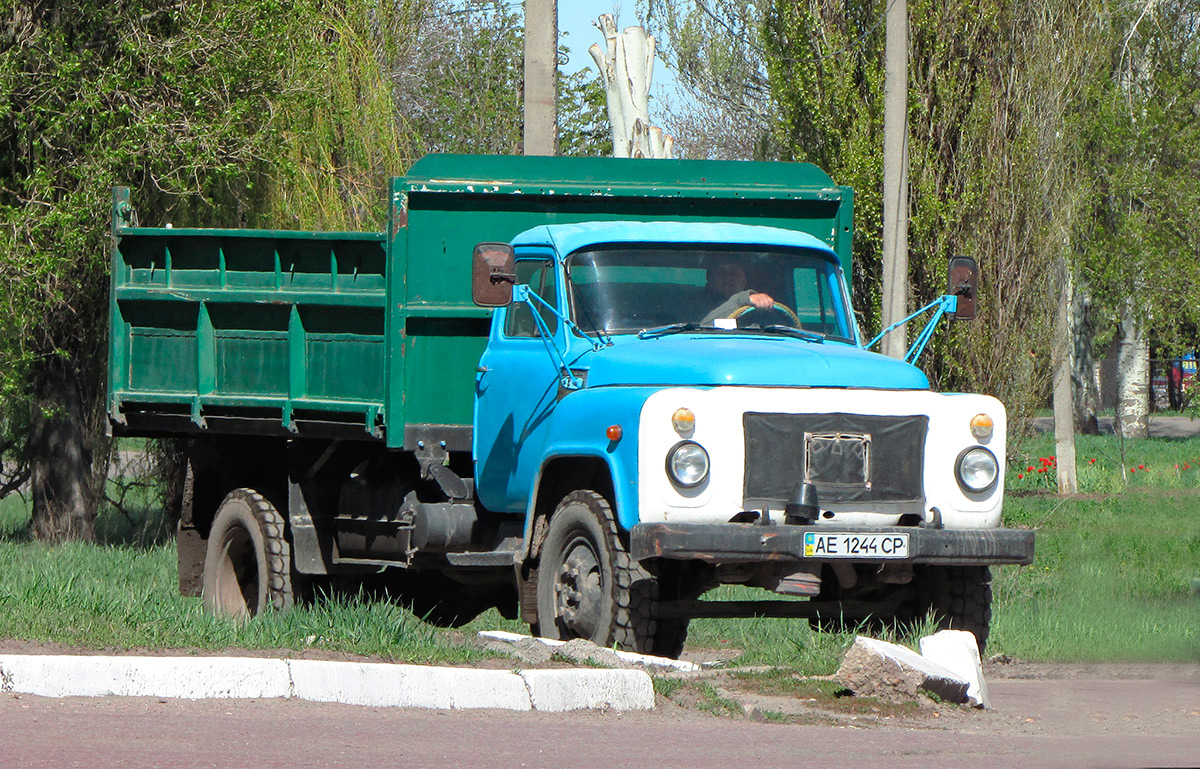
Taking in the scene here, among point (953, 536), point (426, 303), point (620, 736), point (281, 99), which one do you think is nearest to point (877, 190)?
point (281, 99)

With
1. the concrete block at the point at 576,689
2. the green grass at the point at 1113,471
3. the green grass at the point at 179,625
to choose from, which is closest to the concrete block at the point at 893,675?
the concrete block at the point at 576,689

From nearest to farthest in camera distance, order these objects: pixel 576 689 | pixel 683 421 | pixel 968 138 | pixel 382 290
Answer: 1. pixel 576 689
2. pixel 683 421
3. pixel 382 290
4. pixel 968 138

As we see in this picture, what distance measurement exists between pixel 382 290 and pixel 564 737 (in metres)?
3.96

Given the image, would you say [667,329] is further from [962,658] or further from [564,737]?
[564,737]

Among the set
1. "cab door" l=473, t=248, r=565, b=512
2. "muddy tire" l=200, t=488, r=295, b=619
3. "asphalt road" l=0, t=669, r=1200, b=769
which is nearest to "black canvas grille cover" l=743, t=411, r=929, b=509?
"asphalt road" l=0, t=669, r=1200, b=769

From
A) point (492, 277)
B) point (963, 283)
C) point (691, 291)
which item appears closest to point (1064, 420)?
point (963, 283)

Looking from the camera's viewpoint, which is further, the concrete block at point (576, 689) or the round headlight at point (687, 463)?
the round headlight at point (687, 463)

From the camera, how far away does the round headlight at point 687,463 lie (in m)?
7.38

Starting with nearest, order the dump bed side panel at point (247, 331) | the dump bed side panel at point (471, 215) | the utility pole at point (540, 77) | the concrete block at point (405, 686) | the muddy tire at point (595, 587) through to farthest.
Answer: the concrete block at point (405, 686) → the muddy tire at point (595, 587) → the dump bed side panel at point (471, 215) → the dump bed side panel at point (247, 331) → the utility pole at point (540, 77)

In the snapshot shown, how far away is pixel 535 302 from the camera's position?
8594 millimetres

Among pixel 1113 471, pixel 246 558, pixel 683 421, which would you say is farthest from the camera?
pixel 1113 471

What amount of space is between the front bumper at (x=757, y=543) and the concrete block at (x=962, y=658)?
350mm

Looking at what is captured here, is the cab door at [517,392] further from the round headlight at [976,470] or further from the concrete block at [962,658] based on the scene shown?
the concrete block at [962,658]

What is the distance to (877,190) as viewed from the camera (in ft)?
Result: 60.3
